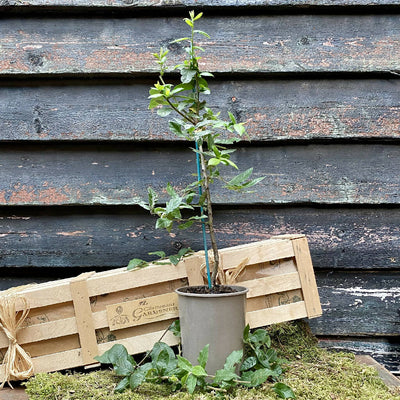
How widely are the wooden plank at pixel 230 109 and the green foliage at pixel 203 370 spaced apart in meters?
0.71

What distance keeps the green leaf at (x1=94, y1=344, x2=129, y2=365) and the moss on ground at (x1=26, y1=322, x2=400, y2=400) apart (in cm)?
5

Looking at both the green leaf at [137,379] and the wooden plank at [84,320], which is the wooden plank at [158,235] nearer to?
the wooden plank at [84,320]

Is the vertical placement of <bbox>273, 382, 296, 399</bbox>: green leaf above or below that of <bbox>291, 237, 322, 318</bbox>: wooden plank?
below

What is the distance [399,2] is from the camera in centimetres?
150

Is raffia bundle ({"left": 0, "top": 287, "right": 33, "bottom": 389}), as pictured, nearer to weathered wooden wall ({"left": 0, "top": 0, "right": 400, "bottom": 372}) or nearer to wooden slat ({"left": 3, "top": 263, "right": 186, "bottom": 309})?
wooden slat ({"left": 3, "top": 263, "right": 186, "bottom": 309})

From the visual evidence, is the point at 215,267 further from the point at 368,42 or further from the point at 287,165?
the point at 368,42

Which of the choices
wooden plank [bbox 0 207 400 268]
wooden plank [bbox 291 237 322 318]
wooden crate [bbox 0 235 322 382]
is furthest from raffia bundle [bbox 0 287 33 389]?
wooden plank [bbox 291 237 322 318]

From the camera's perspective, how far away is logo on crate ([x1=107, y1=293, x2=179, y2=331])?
124 centimetres

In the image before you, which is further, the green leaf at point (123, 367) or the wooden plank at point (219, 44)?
the wooden plank at point (219, 44)

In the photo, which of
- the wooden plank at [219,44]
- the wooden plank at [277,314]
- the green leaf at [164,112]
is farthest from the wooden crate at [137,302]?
the wooden plank at [219,44]

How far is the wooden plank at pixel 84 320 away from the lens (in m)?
1.23

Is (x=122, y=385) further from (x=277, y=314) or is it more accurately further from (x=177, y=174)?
(x=177, y=174)

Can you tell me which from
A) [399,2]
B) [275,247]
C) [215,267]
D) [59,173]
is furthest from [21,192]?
[399,2]

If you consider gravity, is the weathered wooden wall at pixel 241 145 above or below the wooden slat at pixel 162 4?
below
